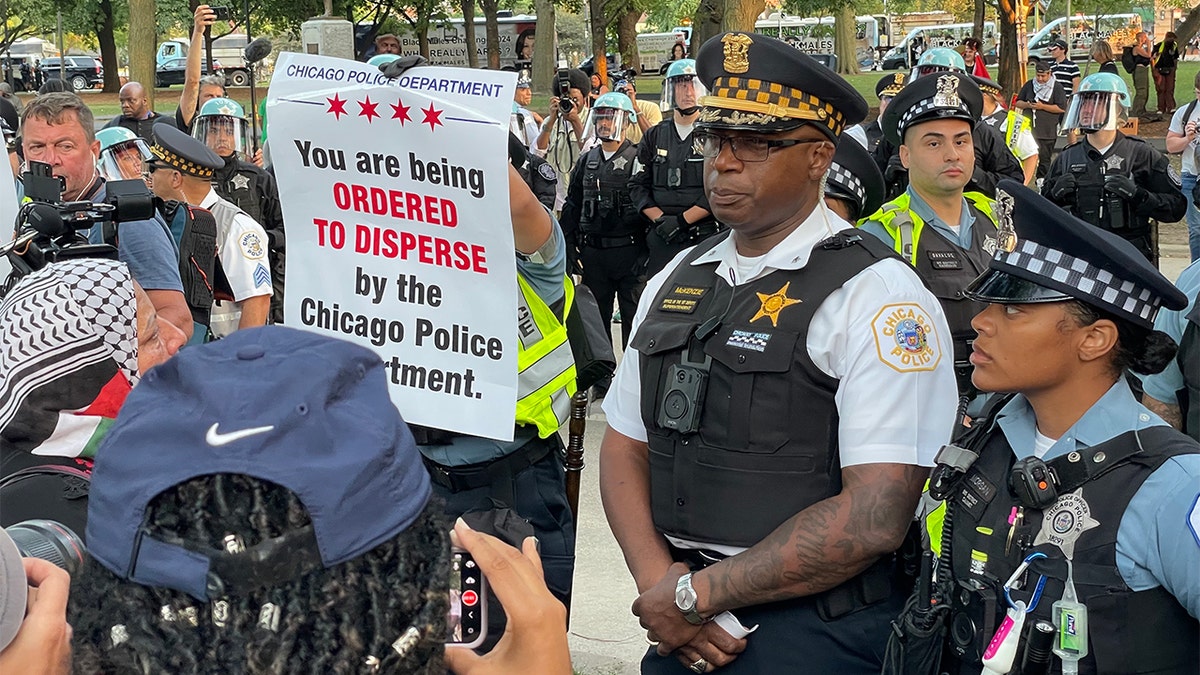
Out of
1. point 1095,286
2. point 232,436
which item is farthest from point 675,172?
point 232,436

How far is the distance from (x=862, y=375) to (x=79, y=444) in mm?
1633

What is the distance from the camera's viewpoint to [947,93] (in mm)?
5168

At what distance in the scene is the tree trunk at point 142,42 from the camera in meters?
20.4

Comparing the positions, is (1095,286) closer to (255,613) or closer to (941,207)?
(255,613)

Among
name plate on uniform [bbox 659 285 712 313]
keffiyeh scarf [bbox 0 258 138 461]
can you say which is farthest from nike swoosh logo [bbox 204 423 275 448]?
name plate on uniform [bbox 659 285 712 313]

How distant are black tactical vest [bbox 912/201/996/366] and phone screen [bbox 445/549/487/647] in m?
3.28

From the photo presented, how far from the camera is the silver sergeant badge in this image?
513cm

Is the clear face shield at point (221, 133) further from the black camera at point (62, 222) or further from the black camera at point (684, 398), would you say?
the black camera at point (684, 398)

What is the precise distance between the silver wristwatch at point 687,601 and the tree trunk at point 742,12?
15166mm

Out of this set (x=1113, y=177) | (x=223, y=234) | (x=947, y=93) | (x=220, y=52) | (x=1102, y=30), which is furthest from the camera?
(x=1102, y=30)

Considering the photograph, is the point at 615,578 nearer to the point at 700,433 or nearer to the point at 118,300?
the point at 700,433

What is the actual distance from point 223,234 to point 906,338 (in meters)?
4.46

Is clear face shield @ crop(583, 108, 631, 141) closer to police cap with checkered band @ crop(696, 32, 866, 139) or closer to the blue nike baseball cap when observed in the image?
police cap with checkered band @ crop(696, 32, 866, 139)

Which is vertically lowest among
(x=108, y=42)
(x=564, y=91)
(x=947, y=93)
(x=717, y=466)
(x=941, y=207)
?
(x=717, y=466)
